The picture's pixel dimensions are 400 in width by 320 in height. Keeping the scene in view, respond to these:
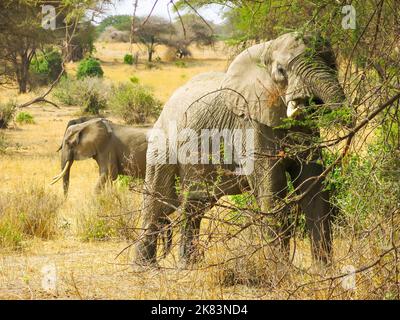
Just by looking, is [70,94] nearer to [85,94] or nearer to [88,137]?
[85,94]

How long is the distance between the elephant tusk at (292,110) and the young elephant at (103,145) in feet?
19.9

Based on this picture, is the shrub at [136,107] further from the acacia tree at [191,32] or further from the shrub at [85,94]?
the shrub at [85,94]

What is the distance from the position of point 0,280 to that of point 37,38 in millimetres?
13577

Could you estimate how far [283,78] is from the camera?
6441 millimetres

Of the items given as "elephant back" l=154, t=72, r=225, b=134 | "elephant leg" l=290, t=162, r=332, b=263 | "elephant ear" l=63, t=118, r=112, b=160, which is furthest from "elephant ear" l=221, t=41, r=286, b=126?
"elephant ear" l=63, t=118, r=112, b=160

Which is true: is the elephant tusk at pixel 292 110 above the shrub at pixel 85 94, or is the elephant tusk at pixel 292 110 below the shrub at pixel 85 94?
above

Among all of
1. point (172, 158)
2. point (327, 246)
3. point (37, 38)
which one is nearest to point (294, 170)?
point (327, 246)

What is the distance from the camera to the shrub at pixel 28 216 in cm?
834

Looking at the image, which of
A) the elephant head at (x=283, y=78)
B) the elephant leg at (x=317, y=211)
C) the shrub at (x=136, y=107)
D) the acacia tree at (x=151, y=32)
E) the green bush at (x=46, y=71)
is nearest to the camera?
the acacia tree at (x=151, y=32)

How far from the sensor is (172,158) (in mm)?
7457

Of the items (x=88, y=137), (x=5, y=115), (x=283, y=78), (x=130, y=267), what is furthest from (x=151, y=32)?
(x=283, y=78)

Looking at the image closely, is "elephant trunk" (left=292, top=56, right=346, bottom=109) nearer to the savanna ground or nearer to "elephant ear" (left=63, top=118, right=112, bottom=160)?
the savanna ground

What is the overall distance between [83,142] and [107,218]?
4706 mm

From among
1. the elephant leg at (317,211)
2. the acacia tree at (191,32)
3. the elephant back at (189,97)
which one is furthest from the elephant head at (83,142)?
the elephant leg at (317,211)
